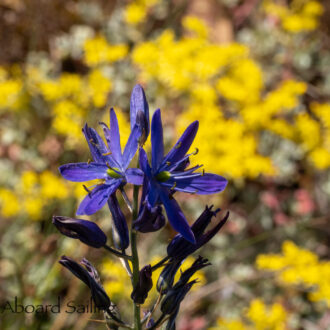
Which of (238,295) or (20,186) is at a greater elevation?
(20,186)

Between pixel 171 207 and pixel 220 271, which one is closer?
pixel 171 207

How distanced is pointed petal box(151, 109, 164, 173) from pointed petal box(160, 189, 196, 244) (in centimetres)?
11

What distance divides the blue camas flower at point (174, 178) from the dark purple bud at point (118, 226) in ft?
0.60

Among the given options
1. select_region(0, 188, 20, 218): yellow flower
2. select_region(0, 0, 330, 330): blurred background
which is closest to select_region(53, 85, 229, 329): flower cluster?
select_region(0, 0, 330, 330): blurred background

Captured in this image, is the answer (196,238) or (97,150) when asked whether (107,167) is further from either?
(196,238)

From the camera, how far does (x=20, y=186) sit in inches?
193

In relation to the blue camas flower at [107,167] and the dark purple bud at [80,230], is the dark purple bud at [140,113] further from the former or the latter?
the dark purple bud at [80,230]

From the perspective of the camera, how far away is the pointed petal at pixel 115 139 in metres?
1.70

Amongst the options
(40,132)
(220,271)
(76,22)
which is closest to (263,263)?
(220,271)

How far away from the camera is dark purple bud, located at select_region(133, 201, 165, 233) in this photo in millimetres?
1519

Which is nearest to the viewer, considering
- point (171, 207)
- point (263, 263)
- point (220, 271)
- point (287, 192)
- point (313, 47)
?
point (171, 207)

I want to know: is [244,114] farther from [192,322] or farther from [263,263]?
[192,322]

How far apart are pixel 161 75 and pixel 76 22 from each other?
10.2 ft

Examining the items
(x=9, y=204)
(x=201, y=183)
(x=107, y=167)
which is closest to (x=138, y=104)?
(x=107, y=167)
